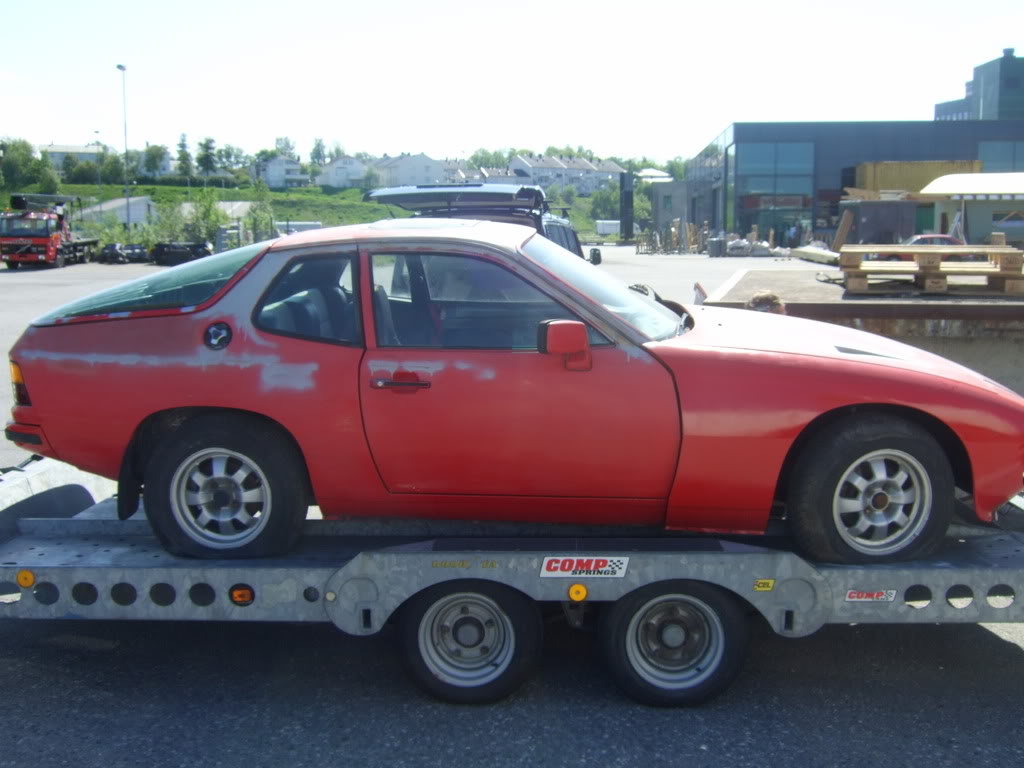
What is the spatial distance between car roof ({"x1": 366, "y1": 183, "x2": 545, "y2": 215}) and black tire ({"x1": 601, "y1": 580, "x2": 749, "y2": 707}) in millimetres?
5736

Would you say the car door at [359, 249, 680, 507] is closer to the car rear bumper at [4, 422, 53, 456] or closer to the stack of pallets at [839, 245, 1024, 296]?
the car rear bumper at [4, 422, 53, 456]

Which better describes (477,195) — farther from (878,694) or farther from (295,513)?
(878,694)

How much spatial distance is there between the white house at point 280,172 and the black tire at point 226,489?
144m

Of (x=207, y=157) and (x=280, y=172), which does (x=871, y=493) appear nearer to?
(x=207, y=157)

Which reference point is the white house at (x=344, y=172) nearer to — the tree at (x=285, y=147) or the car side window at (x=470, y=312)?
the tree at (x=285, y=147)

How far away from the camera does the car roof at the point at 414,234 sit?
423 cm

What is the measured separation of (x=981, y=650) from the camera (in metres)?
4.49

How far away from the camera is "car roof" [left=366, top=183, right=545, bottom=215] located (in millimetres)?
9117

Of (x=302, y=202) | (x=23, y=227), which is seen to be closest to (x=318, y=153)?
(x=302, y=202)

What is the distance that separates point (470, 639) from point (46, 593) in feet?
5.55

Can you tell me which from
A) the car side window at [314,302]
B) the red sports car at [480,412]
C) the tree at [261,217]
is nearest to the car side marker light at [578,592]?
the red sports car at [480,412]

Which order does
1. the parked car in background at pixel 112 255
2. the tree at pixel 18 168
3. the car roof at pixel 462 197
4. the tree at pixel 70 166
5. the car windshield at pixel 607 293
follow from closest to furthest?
the car windshield at pixel 607 293, the car roof at pixel 462 197, the parked car in background at pixel 112 255, the tree at pixel 18 168, the tree at pixel 70 166

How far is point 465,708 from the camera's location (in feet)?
13.0

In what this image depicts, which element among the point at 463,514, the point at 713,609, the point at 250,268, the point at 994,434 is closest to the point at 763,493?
the point at 713,609
